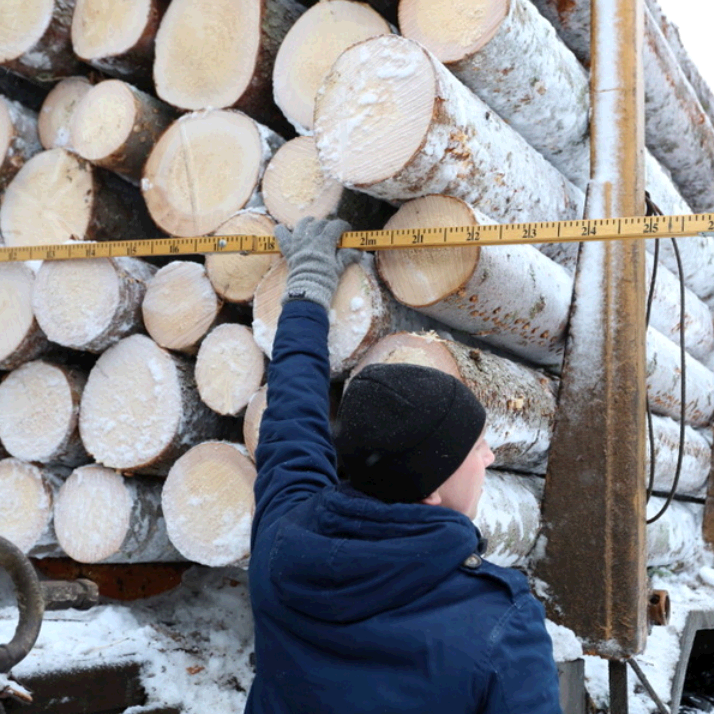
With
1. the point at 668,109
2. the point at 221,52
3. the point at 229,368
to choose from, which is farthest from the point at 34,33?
the point at 668,109

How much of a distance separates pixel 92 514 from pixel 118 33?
1.74 metres

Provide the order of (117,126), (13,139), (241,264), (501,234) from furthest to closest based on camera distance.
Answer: (13,139) < (117,126) < (241,264) < (501,234)

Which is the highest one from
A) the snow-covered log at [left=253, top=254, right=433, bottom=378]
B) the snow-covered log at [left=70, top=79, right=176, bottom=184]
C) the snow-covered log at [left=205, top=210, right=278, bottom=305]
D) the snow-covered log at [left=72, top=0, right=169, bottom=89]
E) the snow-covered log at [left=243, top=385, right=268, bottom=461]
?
the snow-covered log at [left=72, top=0, right=169, bottom=89]

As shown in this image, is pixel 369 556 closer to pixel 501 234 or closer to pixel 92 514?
pixel 501 234

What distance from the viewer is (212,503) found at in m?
2.54

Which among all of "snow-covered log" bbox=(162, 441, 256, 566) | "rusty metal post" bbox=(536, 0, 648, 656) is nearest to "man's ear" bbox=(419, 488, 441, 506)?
Result: "snow-covered log" bbox=(162, 441, 256, 566)

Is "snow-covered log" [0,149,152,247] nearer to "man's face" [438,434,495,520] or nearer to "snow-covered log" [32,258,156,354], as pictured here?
"snow-covered log" [32,258,156,354]

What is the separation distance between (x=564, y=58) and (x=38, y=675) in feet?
8.58

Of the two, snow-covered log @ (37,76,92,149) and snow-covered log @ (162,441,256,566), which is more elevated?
snow-covered log @ (37,76,92,149)

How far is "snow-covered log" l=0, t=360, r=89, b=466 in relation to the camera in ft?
9.15

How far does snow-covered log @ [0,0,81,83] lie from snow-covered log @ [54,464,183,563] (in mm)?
1568

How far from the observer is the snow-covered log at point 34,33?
9.62 feet

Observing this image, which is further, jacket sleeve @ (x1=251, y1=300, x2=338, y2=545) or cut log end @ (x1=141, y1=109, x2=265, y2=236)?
cut log end @ (x1=141, y1=109, x2=265, y2=236)

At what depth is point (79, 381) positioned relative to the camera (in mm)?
2852
